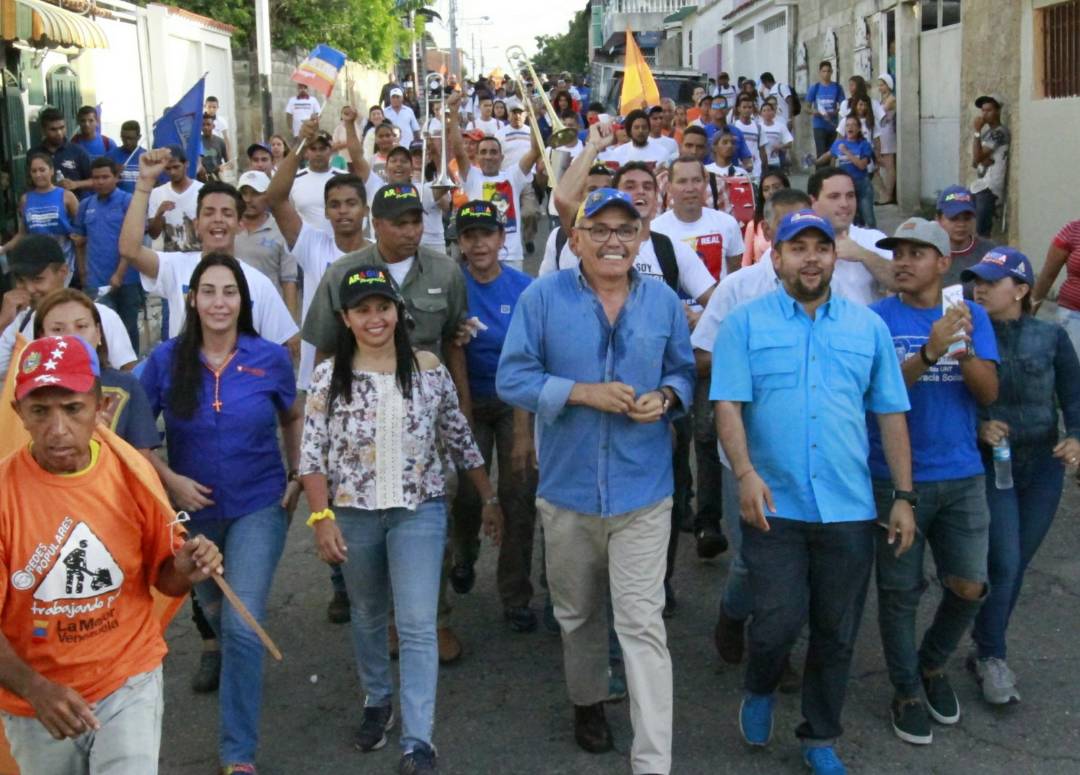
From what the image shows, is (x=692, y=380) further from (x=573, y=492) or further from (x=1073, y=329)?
(x=1073, y=329)

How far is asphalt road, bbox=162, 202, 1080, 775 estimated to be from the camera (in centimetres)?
475

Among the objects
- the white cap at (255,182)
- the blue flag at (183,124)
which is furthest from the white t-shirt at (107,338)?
the blue flag at (183,124)

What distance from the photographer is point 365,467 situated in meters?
4.71

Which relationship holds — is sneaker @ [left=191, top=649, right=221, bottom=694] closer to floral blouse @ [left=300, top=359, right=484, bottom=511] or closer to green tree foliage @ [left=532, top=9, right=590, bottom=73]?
floral blouse @ [left=300, top=359, right=484, bottom=511]

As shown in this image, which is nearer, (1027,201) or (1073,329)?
(1073,329)

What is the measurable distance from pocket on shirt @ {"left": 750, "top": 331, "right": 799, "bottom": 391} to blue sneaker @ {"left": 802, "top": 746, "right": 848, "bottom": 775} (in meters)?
1.29

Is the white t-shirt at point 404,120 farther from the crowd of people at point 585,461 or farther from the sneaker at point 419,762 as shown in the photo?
the sneaker at point 419,762

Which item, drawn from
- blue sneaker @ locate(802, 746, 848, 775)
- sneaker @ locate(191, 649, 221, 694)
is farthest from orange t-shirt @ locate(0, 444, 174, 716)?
blue sneaker @ locate(802, 746, 848, 775)

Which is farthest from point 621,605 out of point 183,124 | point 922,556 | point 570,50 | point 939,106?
point 570,50

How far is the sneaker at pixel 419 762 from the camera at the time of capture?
446cm

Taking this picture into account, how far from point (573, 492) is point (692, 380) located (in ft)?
1.99

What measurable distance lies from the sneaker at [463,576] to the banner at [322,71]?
525 cm

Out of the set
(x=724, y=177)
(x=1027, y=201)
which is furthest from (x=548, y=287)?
(x=1027, y=201)

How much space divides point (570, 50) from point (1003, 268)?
97.4 metres
